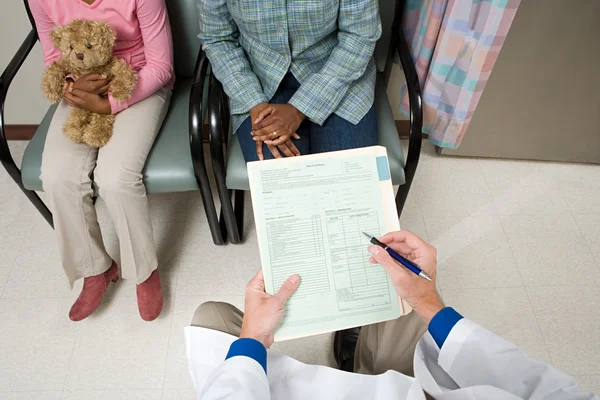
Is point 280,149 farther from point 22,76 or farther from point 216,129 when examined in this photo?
point 22,76

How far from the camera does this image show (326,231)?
3.45 ft

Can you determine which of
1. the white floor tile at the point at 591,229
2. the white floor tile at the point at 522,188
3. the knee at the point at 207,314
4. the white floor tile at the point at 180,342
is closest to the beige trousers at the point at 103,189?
the white floor tile at the point at 180,342

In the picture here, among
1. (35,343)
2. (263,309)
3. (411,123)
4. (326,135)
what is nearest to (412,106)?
(411,123)

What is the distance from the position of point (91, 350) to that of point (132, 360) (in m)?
0.16

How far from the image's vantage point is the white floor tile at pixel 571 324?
1.56m

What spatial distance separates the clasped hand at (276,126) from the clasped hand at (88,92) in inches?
19.1

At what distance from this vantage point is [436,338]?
87cm

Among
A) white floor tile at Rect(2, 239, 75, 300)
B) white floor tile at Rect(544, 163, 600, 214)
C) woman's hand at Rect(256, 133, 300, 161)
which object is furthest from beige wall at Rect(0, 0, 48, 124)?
white floor tile at Rect(544, 163, 600, 214)

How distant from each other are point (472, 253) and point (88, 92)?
156 centimetres

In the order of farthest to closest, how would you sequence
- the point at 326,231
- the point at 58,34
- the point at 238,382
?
the point at 58,34 → the point at 326,231 → the point at 238,382

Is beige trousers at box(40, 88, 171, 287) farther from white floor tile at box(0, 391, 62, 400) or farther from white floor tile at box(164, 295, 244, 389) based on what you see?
white floor tile at box(0, 391, 62, 400)

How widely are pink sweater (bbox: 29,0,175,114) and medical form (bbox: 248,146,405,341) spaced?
2.25 ft

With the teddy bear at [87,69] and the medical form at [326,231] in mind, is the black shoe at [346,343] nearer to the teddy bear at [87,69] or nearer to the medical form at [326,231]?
the medical form at [326,231]

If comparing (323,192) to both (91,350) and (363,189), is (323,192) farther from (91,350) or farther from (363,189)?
(91,350)
